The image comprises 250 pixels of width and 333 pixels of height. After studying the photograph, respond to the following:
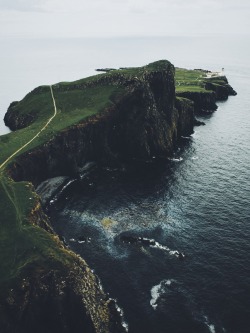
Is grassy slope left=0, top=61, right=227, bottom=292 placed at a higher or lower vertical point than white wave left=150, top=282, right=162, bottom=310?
higher

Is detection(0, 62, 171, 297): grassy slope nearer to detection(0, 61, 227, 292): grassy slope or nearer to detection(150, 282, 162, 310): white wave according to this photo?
detection(0, 61, 227, 292): grassy slope

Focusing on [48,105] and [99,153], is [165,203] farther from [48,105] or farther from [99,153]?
[48,105]

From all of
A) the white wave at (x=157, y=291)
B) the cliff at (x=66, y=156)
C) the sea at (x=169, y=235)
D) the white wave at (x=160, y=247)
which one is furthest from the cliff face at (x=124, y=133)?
the white wave at (x=157, y=291)

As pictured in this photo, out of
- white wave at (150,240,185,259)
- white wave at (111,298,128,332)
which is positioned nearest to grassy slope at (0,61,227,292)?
white wave at (111,298,128,332)

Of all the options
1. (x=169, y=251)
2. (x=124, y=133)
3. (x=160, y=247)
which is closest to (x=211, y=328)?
(x=169, y=251)

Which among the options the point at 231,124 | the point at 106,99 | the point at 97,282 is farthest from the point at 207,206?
the point at 231,124

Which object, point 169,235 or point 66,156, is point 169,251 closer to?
point 169,235
